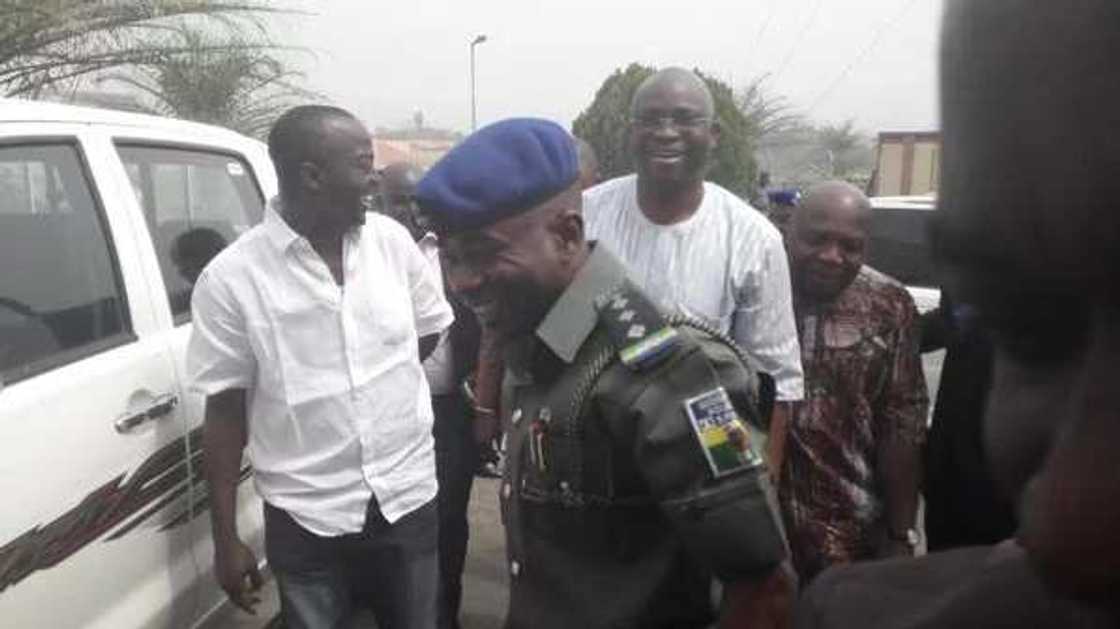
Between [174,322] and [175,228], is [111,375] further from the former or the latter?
[175,228]

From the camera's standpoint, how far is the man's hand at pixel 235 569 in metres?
2.43

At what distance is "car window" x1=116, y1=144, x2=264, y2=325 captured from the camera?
8.93ft

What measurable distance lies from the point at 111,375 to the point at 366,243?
0.66 metres

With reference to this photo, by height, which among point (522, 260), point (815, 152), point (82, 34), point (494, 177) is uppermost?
point (82, 34)

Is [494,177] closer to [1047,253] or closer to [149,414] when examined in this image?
[1047,253]

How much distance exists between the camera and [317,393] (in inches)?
92.3

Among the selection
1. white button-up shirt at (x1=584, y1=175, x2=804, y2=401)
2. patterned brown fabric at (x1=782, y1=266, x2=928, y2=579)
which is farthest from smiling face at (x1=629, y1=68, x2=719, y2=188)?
patterned brown fabric at (x1=782, y1=266, x2=928, y2=579)

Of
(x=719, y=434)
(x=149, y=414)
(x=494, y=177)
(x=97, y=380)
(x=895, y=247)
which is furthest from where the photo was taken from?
(x=895, y=247)

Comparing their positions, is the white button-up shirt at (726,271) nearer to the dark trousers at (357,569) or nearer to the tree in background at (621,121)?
the dark trousers at (357,569)

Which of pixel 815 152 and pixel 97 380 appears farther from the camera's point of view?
pixel 815 152

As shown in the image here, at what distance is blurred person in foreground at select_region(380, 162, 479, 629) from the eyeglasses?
3.37 ft

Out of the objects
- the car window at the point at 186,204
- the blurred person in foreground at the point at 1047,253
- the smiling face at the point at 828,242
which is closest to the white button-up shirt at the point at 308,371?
the car window at the point at 186,204

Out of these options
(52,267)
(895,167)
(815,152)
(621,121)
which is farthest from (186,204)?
(815,152)

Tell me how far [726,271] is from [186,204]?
155cm
